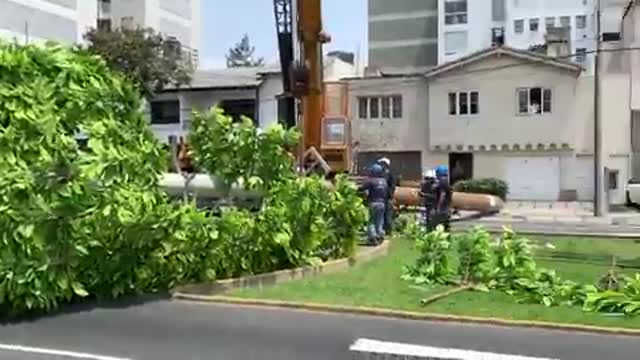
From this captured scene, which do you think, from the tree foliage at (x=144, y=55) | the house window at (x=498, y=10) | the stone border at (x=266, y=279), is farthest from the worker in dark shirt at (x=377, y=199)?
the house window at (x=498, y=10)

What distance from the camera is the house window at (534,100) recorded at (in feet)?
145

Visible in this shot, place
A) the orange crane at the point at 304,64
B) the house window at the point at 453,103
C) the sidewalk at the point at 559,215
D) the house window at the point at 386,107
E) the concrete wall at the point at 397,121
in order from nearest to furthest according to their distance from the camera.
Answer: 1. the orange crane at the point at 304,64
2. the sidewalk at the point at 559,215
3. the house window at the point at 453,103
4. the concrete wall at the point at 397,121
5. the house window at the point at 386,107

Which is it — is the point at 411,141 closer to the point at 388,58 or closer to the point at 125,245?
the point at 388,58

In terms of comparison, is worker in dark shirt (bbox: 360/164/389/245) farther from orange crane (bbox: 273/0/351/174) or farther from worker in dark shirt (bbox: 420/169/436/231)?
orange crane (bbox: 273/0/351/174)

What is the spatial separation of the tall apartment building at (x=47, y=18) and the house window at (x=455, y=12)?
2790 centimetres

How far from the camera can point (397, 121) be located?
47375mm

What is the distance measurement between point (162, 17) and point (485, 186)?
39116 mm

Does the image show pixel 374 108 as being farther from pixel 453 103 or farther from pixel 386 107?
pixel 453 103

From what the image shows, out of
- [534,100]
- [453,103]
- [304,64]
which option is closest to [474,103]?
[453,103]

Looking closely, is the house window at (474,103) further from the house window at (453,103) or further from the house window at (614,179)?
the house window at (614,179)

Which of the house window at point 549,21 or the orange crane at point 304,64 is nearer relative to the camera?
the orange crane at point 304,64

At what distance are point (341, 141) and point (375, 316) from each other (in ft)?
51.9

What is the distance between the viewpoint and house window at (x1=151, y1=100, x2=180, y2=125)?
177 feet

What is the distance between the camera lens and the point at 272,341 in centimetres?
913
